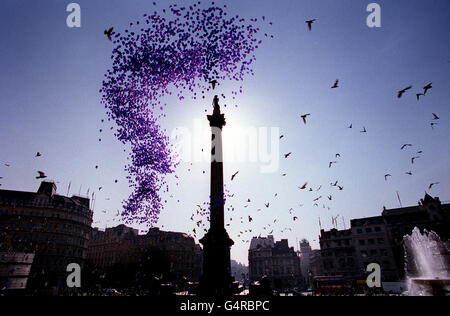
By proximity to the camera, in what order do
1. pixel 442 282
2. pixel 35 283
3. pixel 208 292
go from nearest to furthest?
pixel 442 282, pixel 208 292, pixel 35 283

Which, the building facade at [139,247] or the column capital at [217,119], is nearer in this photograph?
the column capital at [217,119]

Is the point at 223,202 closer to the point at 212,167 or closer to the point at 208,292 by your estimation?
the point at 212,167

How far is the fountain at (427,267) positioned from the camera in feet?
42.7

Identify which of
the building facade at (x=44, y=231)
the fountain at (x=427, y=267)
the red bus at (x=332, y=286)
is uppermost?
the building facade at (x=44, y=231)

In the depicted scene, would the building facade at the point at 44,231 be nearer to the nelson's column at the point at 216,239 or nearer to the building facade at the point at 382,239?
the nelson's column at the point at 216,239

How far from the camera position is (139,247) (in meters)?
65.4

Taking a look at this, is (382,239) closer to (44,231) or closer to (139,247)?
(139,247)

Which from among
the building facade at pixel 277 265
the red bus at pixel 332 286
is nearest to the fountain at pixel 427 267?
the red bus at pixel 332 286

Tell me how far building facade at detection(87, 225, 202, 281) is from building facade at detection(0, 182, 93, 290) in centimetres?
1310

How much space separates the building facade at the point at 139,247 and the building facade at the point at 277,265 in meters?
18.8

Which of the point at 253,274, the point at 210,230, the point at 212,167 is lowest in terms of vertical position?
the point at 253,274
